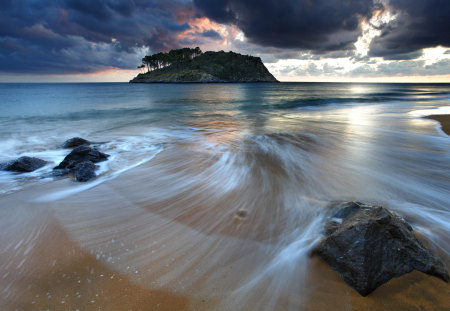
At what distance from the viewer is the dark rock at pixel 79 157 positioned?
18.3 feet

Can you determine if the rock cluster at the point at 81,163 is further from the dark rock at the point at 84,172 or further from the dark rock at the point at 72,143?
the dark rock at the point at 72,143

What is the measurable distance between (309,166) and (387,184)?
1693 mm

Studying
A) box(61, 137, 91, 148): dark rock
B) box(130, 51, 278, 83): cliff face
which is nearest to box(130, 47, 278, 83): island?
box(130, 51, 278, 83): cliff face

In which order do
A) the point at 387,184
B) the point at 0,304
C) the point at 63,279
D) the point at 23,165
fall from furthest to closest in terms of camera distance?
the point at 23,165 < the point at 387,184 < the point at 63,279 < the point at 0,304

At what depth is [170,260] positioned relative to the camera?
2.51 meters

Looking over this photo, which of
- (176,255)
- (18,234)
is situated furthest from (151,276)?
(18,234)

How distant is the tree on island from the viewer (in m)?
148

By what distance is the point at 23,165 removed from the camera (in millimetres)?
5332

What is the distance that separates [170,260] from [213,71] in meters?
164

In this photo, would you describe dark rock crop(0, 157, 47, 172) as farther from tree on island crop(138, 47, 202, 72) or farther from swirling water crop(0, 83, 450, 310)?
tree on island crop(138, 47, 202, 72)

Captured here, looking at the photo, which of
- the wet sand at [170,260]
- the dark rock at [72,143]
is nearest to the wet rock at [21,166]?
the wet sand at [170,260]

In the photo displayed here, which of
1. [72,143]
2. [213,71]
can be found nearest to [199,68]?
[213,71]

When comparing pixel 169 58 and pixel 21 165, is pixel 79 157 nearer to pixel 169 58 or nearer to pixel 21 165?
pixel 21 165

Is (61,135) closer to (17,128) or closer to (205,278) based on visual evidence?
(17,128)
